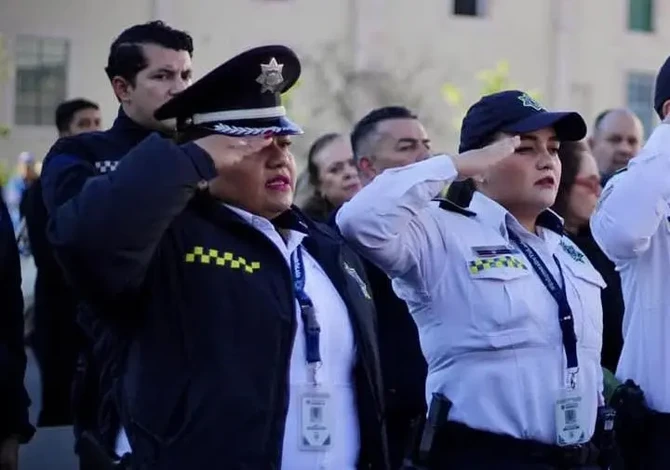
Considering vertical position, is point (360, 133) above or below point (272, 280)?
above

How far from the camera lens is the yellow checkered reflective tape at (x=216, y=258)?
3154mm

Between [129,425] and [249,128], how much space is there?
0.82 metres

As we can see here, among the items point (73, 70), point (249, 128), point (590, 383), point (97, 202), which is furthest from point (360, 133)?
point (73, 70)

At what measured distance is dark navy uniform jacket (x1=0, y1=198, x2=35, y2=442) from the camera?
15.1 feet

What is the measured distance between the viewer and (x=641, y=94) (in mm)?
25891

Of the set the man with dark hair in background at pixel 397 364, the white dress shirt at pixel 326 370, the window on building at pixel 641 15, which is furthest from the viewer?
the window on building at pixel 641 15

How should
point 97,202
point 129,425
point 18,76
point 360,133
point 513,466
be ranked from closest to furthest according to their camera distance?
point 97,202
point 129,425
point 513,466
point 360,133
point 18,76

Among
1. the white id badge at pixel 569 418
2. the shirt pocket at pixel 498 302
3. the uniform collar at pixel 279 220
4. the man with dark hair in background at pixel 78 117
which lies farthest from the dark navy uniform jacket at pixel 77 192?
the man with dark hair in background at pixel 78 117

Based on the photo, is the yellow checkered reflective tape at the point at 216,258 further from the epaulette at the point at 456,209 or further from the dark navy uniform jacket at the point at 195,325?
the epaulette at the point at 456,209

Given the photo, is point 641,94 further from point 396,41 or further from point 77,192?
point 77,192

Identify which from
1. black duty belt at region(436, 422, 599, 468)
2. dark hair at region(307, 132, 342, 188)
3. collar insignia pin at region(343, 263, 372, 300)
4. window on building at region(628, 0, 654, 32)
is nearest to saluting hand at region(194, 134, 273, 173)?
collar insignia pin at region(343, 263, 372, 300)

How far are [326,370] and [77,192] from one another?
3.74 ft

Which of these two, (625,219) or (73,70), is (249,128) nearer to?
(625,219)

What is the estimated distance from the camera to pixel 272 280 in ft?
10.6
